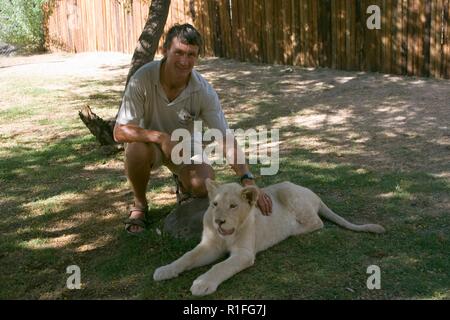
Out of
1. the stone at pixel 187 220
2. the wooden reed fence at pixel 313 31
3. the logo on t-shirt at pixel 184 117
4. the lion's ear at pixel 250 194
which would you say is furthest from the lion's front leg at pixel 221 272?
the wooden reed fence at pixel 313 31

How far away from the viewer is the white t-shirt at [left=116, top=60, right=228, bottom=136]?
4250 mm

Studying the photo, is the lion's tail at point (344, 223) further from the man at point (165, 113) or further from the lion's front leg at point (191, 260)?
the lion's front leg at point (191, 260)

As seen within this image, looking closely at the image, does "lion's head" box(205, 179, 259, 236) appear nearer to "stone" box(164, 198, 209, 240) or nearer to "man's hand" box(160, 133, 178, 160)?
"stone" box(164, 198, 209, 240)

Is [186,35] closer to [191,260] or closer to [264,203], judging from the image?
[264,203]

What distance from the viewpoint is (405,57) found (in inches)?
364

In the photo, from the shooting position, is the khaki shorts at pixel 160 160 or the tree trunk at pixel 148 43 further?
the tree trunk at pixel 148 43

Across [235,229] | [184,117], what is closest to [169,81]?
[184,117]

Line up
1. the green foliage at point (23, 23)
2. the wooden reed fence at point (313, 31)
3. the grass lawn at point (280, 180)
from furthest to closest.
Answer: the green foliage at point (23, 23)
the wooden reed fence at point (313, 31)
the grass lawn at point (280, 180)

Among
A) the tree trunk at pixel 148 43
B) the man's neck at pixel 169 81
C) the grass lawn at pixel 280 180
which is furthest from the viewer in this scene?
the tree trunk at pixel 148 43

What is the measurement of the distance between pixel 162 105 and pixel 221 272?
1455 mm

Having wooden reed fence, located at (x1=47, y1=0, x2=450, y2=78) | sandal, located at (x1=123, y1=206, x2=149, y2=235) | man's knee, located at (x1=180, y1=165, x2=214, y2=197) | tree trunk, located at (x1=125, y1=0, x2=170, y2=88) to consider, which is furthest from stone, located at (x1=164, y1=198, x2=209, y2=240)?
wooden reed fence, located at (x1=47, y1=0, x2=450, y2=78)

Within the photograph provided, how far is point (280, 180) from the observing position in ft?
17.6

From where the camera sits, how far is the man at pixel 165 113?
13.5 ft
